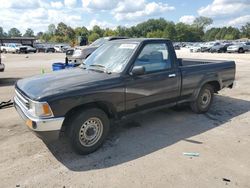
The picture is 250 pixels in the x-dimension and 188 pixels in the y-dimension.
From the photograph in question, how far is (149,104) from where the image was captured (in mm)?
5180

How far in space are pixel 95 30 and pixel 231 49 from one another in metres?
80.7

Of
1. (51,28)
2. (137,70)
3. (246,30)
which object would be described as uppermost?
(51,28)

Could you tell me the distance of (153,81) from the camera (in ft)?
16.8

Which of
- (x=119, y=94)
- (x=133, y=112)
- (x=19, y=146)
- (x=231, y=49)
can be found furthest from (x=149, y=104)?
(x=231, y=49)

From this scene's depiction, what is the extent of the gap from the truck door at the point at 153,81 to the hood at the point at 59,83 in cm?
51

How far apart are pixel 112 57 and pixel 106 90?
3.14 feet

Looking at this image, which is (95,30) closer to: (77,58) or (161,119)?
(77,58)

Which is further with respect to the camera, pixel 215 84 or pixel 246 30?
pixel 246 30

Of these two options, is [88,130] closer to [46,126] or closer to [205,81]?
[46,126]

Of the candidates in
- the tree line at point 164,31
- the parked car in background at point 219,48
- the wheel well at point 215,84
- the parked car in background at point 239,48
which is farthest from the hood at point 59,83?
the tree line at point 164,31

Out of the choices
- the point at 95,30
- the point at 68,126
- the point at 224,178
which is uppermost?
the point at 95,30

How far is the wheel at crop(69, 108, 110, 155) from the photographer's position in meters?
4.11

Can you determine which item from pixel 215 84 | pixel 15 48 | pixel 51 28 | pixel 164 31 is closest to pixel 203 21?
pixel 164 31

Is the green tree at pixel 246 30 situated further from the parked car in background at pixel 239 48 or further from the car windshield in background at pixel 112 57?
the car windshield in background at pixel 112 57
